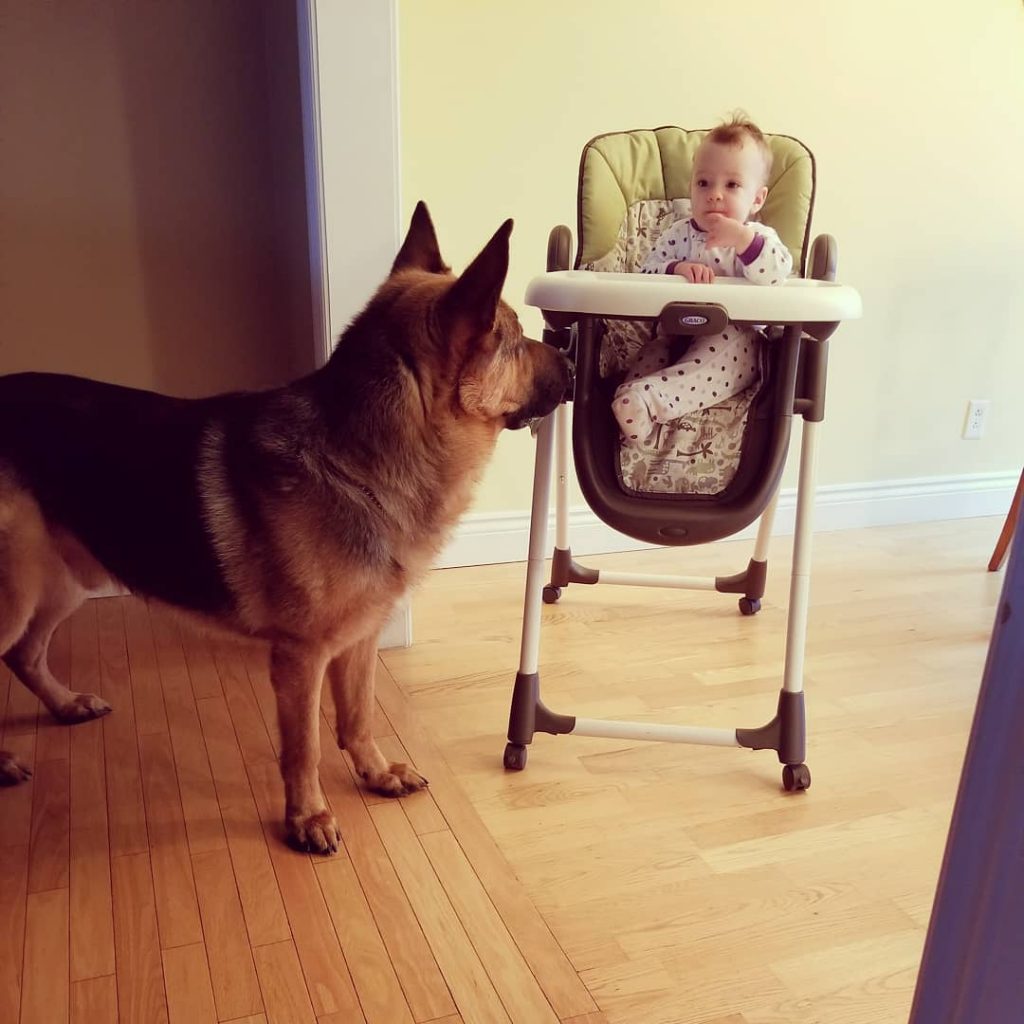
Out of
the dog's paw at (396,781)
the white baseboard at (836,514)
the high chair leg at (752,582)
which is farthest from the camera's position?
the white baseboard at (836,514)

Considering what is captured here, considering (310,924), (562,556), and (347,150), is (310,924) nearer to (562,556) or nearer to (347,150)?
(562,556)

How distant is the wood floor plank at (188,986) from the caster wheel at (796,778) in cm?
110

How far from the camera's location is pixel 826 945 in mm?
1348

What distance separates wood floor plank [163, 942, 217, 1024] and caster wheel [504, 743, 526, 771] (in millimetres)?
657

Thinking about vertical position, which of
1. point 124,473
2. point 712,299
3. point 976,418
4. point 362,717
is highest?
point 712,299

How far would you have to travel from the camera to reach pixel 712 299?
1461mm

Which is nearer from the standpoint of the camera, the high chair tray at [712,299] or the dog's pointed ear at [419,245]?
the high chair tray at [712,299]

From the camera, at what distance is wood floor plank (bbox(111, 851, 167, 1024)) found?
120cm

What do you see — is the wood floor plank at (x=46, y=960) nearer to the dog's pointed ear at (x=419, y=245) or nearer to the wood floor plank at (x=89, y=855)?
the wood floor plank at (x=89, y=855)

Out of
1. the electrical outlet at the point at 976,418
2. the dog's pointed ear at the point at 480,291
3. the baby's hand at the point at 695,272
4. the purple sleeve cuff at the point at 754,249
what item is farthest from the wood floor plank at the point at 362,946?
the electrical outlet at the point at 976,418

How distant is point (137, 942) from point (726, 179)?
1.76 m

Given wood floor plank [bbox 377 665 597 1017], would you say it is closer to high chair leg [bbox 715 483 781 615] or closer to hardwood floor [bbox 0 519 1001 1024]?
hardwood floor [bbox 0 519 1001 1024]

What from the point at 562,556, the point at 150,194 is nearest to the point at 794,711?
the point at 562,556

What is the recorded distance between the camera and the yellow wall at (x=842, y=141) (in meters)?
2.35
